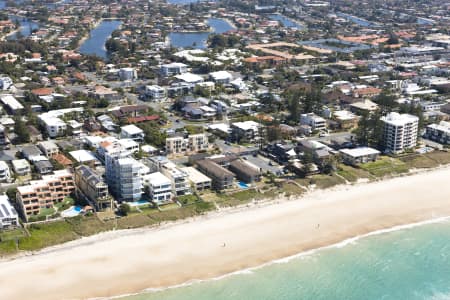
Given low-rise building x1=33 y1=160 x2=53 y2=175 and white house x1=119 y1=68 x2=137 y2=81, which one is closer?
low-rise building x1=33 y1=160 x2=53 y2=175

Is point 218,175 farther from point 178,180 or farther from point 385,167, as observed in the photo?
point 385,167

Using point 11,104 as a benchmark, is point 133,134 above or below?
below

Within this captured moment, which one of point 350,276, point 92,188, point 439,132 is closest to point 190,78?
point 439,132

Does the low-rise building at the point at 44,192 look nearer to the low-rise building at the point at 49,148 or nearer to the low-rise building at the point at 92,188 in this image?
the low-rise building at the point at 92,188

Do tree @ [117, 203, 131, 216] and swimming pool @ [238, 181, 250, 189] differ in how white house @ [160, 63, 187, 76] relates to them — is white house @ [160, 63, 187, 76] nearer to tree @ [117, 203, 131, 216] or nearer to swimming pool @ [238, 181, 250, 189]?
Answer: swimming pool @ [238, 181, 250, 189]

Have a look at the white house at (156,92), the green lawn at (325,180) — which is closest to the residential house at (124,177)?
the green lawn at (325,180)

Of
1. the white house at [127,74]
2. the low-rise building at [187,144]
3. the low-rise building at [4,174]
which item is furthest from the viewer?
the white house at [127,74]

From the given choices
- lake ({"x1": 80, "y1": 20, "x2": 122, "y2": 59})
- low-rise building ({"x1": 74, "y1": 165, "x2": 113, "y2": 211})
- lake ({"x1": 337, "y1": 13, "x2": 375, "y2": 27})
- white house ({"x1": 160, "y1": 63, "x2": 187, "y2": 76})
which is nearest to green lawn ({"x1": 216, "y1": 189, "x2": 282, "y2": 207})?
low-rise building ({"x1": 74, "y1": 165, "x2": 113, "y2": 211})
